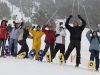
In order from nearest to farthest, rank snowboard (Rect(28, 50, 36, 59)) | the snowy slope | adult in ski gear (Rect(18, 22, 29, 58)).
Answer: the snowy slope < snowboard (Rect(28, 50, 36, 59)) < adult in ski gear (Rect(18, 22, 29, 58))

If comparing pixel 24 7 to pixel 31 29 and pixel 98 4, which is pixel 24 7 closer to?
pixel 98 4

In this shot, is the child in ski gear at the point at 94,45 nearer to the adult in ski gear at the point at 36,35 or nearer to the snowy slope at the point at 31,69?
the snowy slope at the point at 31,69

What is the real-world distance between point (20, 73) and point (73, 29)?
13.7 ft

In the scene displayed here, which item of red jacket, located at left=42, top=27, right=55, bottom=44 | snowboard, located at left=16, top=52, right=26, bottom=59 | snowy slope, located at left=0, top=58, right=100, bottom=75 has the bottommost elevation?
snowy slope, located at left=0, top=58, right=100, bottom=75

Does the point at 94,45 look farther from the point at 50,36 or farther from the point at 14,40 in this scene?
the point at 14,40

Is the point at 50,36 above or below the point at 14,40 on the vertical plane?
above

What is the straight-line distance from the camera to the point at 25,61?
17.8 metres

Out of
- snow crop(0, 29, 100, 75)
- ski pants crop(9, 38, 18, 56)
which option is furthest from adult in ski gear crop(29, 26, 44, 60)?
snow crop(0, 29, 100, 75)

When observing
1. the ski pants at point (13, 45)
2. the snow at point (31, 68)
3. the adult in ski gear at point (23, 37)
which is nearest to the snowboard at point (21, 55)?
the adult in ski gear at point (23, 37)

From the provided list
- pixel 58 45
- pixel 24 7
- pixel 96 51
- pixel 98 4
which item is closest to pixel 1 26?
pixel 58 45

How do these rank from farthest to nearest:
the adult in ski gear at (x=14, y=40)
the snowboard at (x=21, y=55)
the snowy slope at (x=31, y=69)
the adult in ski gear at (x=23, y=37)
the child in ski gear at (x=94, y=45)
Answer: the adult in ski gear at (x=23, y=37), the adult in ski gear at (x=14, y=40), the snowboard at (x=21, y=55), the child in ski gear at (x=94, y=45), the snowy slope at (x=31, y=69)

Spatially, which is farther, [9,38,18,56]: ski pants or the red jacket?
[9,38,18,56]: ski pants

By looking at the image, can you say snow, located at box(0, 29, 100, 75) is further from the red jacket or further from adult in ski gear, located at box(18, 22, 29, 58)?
the red jacket

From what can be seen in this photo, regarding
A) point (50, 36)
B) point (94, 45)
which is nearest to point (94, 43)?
point (94, 45)
